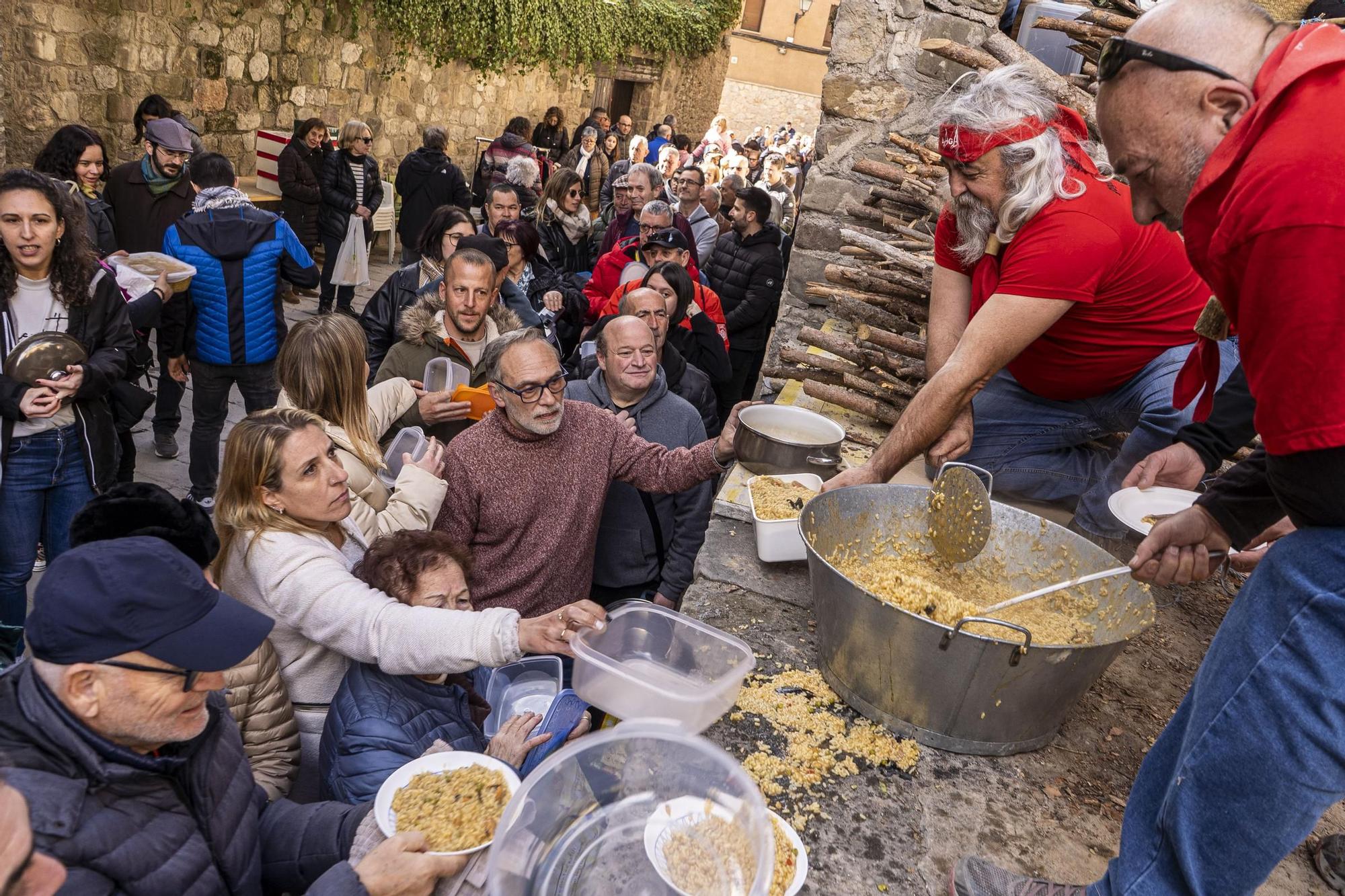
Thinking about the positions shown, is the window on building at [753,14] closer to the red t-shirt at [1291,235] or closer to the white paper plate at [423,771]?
the red t-shirt at [1291,235]

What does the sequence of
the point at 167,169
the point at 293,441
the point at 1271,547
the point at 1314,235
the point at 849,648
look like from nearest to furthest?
the point at 1314,235
the point at 1271,547
the point at 849,648
the point at 293,441
the point at 167,169

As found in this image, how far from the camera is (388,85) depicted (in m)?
13.8

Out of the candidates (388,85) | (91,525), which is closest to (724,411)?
(91,525)

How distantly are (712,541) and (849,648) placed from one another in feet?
3.26

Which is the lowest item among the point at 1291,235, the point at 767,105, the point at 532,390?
the point at 532,390

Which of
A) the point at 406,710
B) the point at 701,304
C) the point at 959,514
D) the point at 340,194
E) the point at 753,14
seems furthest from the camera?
the point at 753,14

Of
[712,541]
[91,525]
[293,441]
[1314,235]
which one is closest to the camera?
[1314,235]

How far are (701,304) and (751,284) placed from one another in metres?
1.55

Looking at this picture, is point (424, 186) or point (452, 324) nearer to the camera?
point (452, 324)

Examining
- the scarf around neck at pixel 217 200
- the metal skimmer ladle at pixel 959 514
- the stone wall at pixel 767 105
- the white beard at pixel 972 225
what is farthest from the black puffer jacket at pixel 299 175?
the stone wall at pixel 767 105

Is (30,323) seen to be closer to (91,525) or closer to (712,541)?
(91,525)

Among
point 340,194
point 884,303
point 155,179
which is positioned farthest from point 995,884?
point 340,194

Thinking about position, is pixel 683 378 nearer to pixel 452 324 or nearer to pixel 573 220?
pixel 452 324

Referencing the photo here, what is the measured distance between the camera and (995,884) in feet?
6.11
